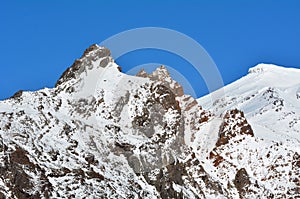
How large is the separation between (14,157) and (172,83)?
4905cm

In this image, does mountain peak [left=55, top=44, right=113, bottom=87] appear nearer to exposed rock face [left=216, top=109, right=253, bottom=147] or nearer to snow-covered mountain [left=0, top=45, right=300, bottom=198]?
snow-covered mountain [left=0, top=45, right=300, bottom=198]

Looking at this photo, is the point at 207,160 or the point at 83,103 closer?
the point at 83,103

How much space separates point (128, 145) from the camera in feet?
435

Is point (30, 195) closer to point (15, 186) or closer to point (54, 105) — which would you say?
point (15, 186)

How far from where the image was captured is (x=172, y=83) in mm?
160375

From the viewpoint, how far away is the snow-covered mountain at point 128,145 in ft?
392

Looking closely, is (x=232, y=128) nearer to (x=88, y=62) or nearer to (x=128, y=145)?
(x=88, y=62)

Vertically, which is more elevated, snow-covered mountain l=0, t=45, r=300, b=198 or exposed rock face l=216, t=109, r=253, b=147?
→ exposed rock face l=216, t=109, r=253, b=147

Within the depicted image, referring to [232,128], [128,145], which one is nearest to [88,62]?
[128,145]

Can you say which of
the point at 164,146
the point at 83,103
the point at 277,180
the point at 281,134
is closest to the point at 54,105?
the point at 83,103

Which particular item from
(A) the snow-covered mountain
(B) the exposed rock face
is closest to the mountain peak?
(A) the snow-covered mountain

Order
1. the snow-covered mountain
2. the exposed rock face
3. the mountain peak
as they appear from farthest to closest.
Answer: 1. the exposed rock face
2. the mountain peak
3. the snow-covered mountain

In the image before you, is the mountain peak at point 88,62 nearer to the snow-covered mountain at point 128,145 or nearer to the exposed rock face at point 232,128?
the snow-covered mountain at point 128,145

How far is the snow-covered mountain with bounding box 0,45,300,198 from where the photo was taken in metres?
120
